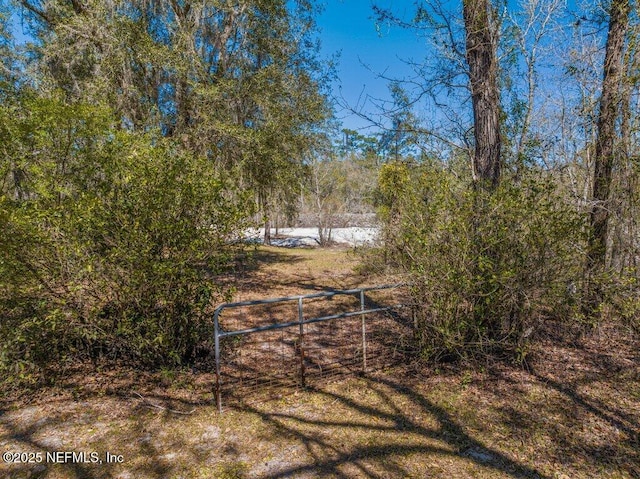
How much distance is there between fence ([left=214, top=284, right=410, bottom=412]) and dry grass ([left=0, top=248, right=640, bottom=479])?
393 millimetres

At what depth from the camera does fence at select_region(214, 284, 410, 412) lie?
392 cm

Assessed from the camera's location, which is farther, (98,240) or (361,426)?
(98,240)

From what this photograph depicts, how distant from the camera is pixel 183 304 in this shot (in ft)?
13.1

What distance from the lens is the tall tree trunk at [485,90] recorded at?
502cm

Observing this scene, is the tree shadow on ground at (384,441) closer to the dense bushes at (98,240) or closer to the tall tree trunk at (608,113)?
the dense bushes at (98,240)

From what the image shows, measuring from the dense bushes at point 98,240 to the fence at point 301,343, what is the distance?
682 mm

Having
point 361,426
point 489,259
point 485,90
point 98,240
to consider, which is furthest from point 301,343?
point 485,90

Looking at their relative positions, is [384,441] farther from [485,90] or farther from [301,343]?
[485,90]

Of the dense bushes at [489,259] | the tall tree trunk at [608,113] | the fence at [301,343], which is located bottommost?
the fence at [301,343]

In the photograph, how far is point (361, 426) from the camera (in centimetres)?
332

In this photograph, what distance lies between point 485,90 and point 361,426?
4.62 metres

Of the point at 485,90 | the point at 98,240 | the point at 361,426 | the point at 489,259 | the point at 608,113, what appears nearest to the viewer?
the point at 361,426

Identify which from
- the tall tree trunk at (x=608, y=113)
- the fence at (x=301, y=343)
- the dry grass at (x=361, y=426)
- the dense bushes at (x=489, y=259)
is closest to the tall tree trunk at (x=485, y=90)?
the dense bushes at (x=489, y=259)

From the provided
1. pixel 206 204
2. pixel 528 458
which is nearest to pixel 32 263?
pixel 206 204
